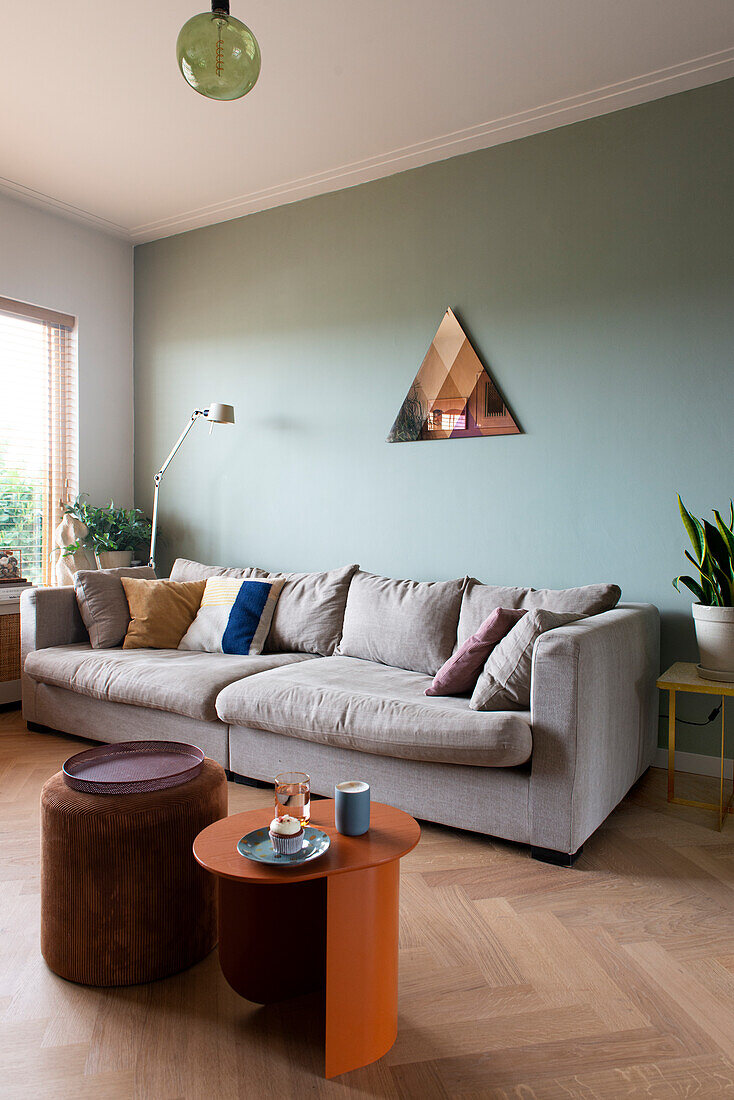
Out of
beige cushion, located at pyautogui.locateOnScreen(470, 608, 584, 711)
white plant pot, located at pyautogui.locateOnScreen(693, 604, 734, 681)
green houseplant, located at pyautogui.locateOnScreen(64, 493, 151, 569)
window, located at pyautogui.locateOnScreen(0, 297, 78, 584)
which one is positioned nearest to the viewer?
beige cushion, located at pyautogui.locateOnScreen(470, 608, 584, 711)

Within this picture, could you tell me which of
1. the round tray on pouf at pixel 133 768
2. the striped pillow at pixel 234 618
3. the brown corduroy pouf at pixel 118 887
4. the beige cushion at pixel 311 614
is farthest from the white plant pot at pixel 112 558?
the brown corduroy pouf at pixel 118 887

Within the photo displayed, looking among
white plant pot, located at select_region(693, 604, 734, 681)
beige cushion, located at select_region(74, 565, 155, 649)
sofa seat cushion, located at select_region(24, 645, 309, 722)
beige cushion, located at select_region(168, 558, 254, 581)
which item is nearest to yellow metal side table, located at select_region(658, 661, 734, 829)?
white plant pot, located at select_region(693, 604, 734, 681)

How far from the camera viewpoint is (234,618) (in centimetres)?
354

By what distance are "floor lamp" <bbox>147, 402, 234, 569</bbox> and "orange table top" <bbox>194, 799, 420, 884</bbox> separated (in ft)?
8.64

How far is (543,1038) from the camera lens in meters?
1.50

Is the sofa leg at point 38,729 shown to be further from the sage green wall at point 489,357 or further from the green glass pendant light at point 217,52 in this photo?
the green glass pendant light at point 217,52

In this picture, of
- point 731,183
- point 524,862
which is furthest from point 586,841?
point 731,183

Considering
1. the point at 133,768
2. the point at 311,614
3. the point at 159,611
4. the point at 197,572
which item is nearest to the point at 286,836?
the point at 133,768

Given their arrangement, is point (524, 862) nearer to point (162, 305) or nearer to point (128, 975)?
point (128, 975)

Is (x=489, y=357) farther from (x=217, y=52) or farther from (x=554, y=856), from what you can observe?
(x=554, y=856)

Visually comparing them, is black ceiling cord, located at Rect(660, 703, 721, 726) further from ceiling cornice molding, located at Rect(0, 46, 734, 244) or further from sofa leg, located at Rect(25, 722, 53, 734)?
sofa leg, located at Rect(25, 722, 53, 734)

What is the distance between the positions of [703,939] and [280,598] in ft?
7.59

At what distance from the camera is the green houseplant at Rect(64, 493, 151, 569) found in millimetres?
4320

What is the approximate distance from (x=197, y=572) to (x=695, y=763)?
8.35 ft
